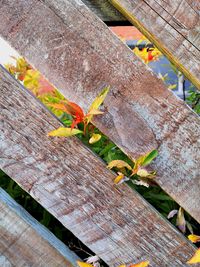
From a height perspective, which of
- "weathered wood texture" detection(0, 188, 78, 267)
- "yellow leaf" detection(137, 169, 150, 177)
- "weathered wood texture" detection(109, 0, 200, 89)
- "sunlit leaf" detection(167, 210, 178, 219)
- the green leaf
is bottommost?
"weathered wood texture" detection(0, 188, 78, 267)

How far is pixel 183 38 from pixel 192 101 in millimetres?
813

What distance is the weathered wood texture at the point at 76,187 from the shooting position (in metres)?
1.52

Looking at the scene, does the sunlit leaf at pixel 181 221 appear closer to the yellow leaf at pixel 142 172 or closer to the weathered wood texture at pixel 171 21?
the yellow leaf at pixel 142 172

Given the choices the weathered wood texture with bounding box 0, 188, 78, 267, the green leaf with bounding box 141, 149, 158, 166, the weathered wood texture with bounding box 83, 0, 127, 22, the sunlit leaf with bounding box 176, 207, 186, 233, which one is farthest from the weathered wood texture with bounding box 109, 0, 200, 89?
the weathered wood texture with bounding box 0, 188, 78, 267

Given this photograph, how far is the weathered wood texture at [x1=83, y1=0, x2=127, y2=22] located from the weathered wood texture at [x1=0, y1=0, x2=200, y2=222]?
0.13 m

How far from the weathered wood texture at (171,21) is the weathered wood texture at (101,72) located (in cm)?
8

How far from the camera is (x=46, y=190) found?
154 cm

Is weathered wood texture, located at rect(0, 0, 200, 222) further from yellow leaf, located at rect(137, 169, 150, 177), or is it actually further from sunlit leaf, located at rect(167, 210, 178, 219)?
sunlit leaf, located at rect(167, 210, 178, 219)

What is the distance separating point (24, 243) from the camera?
5.19ft

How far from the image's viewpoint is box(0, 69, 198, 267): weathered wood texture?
1521 mm

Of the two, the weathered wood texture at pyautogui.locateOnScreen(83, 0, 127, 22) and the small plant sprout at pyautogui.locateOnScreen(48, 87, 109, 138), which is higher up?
the weathered wood texture at pyautogui.locateOnScreen(83, 0, 127, 22)

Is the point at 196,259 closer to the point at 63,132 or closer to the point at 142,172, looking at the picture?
the point at 142,172

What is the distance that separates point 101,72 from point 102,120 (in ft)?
0.39

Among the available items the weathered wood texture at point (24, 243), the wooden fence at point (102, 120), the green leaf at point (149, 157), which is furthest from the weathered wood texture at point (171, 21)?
the weathered wood texture at point (24, 243)
